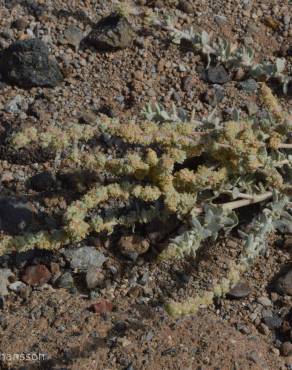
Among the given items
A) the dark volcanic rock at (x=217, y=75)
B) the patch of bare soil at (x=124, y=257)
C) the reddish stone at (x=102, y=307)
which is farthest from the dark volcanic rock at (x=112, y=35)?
the reddish stone at (x=102, y=307)

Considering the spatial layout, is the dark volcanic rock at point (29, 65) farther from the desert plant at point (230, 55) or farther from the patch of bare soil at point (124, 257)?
the desert plant at point (230, 55)

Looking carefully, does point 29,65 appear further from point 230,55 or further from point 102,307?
point 102,307

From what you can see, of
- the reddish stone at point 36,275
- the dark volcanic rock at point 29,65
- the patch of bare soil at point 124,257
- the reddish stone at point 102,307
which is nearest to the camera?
the patch of bare soil at point 124,257

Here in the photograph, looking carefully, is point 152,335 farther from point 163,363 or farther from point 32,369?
point 32,369

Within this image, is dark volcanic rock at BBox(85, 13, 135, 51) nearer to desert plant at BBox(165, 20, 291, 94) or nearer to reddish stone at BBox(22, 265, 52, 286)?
desert plant at BBox(165, 20, 291, 94)

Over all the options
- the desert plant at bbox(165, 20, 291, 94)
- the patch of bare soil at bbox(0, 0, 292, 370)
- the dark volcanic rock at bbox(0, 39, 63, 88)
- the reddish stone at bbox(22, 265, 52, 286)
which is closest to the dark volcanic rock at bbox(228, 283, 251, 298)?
the patch of bare soil at bbox(0, 0, 292, 370)

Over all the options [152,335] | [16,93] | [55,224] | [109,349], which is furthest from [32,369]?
[16,93]
